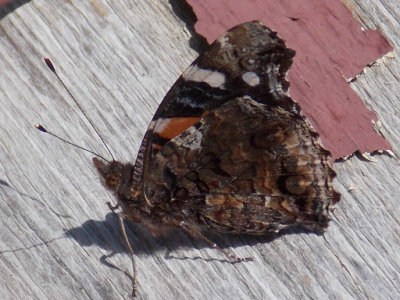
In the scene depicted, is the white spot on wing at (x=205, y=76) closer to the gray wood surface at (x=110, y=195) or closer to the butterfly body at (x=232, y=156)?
the butterfly body at (x=232, y=156)

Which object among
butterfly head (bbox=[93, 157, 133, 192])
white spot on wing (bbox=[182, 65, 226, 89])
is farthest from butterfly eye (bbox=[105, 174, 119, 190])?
white spot on wing (bbox=[182, 65, 226, 89])

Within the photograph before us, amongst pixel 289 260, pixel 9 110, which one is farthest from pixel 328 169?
pixel 9 110

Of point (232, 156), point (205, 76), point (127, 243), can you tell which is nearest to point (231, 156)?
point (232, 156)

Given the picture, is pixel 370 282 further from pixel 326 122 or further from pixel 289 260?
pixel 326 122

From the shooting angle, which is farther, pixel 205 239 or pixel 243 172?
pixel 243 172

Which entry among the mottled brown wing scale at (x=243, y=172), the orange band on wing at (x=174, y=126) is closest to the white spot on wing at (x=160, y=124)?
the orange band on wing at (x=174, y=126)

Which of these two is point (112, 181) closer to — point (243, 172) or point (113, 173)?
point (113, 173)

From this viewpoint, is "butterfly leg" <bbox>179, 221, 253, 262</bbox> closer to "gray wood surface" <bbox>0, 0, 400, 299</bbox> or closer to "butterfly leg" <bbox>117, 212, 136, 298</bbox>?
"gray wood surface" <bbox>0, 0, 400, 299</bbox>
